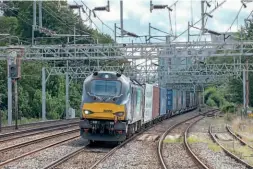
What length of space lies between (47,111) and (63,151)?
36.6m

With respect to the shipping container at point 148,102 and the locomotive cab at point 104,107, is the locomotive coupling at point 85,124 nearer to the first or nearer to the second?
the locomotive cab at point 104,107

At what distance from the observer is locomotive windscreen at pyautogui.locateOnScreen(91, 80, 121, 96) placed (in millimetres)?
19094

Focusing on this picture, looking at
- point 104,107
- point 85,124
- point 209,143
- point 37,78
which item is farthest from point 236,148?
point 37,78

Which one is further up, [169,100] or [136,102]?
[136,102]

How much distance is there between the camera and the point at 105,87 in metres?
19.2

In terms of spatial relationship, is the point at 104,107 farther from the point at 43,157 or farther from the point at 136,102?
the point at 43,157

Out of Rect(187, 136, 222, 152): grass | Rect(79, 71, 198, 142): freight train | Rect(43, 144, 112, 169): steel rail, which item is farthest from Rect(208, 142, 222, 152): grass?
Rect(43, 144, 112, 169): steel rail

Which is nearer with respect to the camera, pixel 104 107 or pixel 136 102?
pixel 104 107

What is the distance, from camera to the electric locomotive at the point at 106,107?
1852 centimetres

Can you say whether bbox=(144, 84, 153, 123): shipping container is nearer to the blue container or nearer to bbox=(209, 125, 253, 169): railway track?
bbox=(209, 125, 253, 169): railway track

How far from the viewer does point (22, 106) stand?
161 feet

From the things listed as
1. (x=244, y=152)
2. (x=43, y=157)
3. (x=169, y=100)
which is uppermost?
Answer: (x=169, y=100)

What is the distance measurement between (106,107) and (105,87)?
928 millimetres

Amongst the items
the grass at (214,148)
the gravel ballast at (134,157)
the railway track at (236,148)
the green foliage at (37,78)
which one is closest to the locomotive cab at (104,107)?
the gravel ballast at (134,157)
